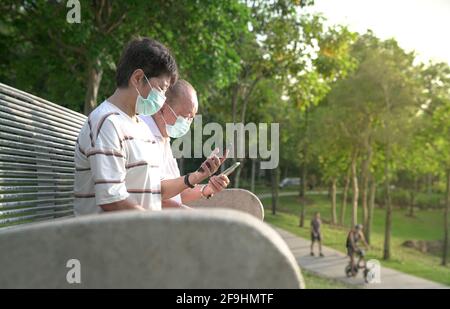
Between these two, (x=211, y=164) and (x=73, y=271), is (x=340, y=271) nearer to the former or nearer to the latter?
(x=211, y=164)

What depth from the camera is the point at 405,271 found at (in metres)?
22.6

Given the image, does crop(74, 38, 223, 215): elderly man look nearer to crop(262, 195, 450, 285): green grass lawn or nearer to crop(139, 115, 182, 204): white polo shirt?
crop(139, 115, 182, 204): white polo shirt

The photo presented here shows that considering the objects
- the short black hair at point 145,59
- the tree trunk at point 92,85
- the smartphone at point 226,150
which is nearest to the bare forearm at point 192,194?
the smartphone at point 226,150

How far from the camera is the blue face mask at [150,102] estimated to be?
7.61ft

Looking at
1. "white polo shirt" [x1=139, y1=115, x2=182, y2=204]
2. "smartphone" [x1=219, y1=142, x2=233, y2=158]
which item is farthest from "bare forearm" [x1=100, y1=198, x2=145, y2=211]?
"white polo shirt" [x1=139, y1=115, x2=182, y2=204]

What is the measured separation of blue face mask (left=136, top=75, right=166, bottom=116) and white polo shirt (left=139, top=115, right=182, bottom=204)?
0.59 meters

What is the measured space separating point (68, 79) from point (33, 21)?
1.76 metres

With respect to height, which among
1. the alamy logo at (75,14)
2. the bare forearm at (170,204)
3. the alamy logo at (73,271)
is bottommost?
the alamy logo at (73,271)

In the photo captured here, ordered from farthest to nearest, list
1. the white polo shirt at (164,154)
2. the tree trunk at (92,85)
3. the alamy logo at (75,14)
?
the tree trunk at (92,85), the alamy logo at (75,14), the white polo shirt at (164,154)

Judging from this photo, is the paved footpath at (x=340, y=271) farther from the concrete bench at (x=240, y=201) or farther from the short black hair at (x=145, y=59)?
the short black hair at (x=145, y=59)

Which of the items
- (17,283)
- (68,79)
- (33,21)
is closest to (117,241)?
(17,283)

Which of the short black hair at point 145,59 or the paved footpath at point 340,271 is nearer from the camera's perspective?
the short black hair at point 145,59

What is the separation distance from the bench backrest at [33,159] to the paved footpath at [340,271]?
1517 cm

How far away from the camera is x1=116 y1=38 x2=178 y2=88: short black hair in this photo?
2.27m
